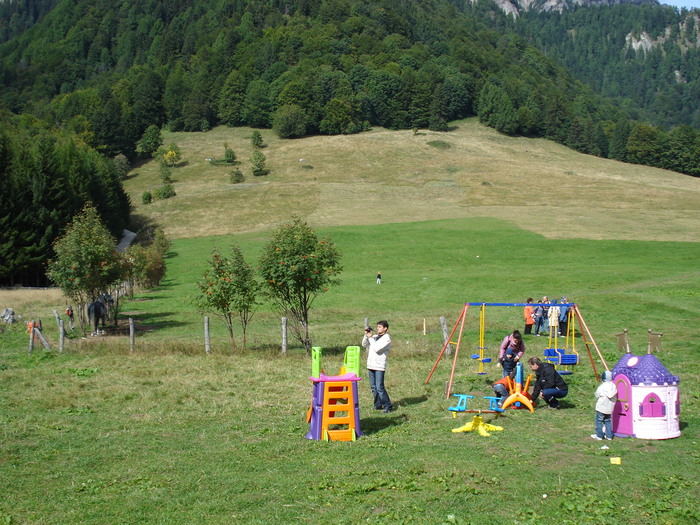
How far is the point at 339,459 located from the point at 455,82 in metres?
156

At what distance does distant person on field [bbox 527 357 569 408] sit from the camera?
1476 centimetres

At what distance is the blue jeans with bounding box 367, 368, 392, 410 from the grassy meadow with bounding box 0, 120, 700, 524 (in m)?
0.37

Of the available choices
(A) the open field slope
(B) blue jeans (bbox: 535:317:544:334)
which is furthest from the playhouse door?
(A) the open field slope

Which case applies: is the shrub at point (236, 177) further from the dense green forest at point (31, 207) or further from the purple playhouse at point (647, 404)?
the purple playhouse at point (647, 404)

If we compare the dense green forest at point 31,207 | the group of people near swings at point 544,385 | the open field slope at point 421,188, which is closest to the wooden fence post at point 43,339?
the group of people near swings at point 544,385

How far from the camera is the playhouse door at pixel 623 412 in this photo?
12227mm

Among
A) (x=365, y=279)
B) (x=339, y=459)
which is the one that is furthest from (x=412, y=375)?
(x=365, y=279)

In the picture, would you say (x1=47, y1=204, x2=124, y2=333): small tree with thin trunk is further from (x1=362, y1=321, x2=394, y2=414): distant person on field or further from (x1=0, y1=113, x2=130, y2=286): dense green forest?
(x1=0, y1=113, x2=130, y2=286): dense green forest

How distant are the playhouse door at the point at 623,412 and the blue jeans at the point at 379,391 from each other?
15.2 ft

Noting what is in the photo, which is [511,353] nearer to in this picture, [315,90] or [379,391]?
[379,391]

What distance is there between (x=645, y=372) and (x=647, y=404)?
0.64 metres

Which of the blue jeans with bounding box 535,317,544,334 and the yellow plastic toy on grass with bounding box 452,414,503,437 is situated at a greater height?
the yellow plastic toy on grass with bounding box 452,414,503,437

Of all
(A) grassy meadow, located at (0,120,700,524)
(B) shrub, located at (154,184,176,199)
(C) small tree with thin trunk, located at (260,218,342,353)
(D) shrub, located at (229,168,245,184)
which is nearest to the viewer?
(A) grassy meadow, located at (0,120,700,524)

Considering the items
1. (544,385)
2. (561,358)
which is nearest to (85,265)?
(561,358)
